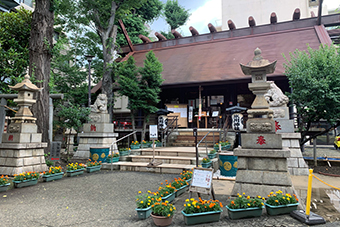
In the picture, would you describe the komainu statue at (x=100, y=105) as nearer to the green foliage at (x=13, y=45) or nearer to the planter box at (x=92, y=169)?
the green foliage at (x=13, y=45)

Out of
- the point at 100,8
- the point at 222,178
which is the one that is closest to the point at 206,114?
the point at 222,178

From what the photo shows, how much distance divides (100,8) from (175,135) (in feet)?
33.9

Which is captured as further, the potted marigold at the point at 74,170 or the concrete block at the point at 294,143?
the concrete block at the point at 294,143

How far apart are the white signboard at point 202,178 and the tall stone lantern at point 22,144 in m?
6.69

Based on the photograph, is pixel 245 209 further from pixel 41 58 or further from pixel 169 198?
pixel 41 58

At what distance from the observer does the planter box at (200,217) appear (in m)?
3.71

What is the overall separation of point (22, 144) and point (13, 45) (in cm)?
557

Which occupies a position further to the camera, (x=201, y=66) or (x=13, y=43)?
(x=201, y=66)

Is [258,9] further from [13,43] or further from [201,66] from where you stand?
[13,43]

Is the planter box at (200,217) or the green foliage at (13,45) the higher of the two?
the green foliage at (13,45)

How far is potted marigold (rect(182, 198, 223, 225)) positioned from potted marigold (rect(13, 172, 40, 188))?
559 cm

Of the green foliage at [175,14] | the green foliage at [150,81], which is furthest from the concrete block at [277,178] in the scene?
the green foliage at [175,14]

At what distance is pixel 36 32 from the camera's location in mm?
9555

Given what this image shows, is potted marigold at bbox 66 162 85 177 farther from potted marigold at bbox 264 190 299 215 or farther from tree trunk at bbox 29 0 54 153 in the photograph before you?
potted marigold at bbox 264 190 299 215
